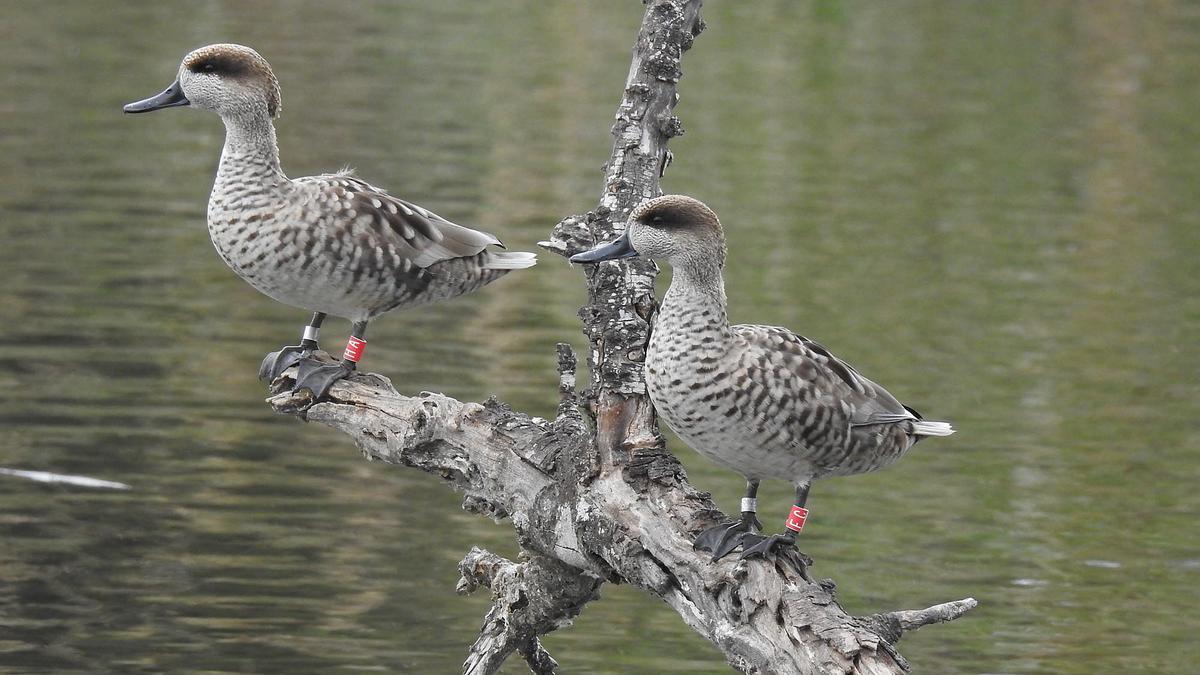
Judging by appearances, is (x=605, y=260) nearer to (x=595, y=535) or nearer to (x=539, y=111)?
(x=595, y=535)

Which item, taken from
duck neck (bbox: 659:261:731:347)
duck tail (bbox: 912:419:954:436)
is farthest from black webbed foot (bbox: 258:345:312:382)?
duck tail (bbox: 912:419:954:436)

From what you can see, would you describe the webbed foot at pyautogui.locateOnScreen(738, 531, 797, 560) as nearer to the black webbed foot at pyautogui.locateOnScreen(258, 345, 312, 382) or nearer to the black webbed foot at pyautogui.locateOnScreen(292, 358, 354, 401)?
the black webbed foot at pyautogui.locateOnScreen(292, 358, 354, 401)

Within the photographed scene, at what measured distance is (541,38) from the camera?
3597cm

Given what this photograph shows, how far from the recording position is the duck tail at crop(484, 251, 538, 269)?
8672mm

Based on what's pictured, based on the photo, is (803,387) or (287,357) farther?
(287,357)

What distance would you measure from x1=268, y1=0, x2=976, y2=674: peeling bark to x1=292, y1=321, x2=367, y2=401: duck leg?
0.19 feet

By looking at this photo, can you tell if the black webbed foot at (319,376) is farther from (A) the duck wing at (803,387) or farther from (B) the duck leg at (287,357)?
(A) the duck wing at (803,387)

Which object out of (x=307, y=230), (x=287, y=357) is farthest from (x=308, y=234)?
(x=287, y=357)

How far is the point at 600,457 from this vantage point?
25.2 feet

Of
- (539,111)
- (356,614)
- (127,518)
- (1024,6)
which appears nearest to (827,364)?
(356,614)

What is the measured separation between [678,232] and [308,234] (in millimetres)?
1756

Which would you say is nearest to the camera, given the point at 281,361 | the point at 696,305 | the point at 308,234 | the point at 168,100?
the point at 696,305

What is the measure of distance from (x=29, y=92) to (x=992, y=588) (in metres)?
19.2

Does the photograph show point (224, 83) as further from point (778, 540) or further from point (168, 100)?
point (778, 540)
